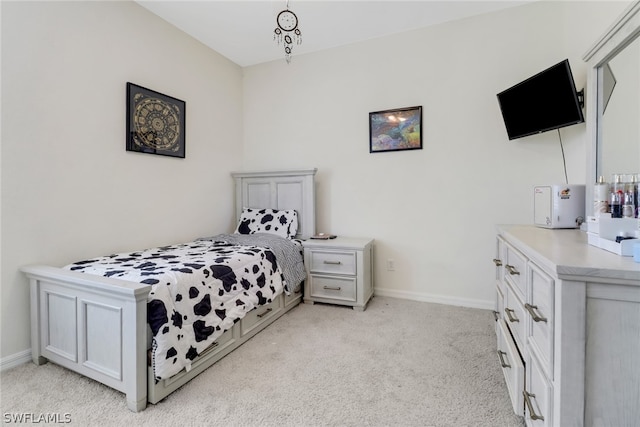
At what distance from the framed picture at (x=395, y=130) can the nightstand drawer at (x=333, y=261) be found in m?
1.16

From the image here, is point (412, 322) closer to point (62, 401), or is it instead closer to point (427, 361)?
point (427, 361)

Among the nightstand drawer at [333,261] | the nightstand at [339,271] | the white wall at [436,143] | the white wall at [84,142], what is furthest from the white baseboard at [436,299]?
the white wall at [84,142]

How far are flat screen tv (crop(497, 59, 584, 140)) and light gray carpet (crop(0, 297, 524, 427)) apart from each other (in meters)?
1.61

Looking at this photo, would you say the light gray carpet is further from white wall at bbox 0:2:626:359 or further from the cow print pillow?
the cow print pillow

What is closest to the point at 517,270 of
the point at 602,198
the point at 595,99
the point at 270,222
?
the point at 602,198

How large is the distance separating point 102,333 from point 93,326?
0.09 metres

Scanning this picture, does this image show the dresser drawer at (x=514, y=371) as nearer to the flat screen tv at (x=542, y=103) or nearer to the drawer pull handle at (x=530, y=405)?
the drawer pull handle at (x=530, y=405)

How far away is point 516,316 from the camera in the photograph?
139cm

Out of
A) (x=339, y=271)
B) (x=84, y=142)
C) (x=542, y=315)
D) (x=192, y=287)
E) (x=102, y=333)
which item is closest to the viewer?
(x=542, y=315)

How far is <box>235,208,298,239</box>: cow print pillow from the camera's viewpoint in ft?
10.3

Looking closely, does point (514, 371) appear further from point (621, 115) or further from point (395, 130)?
point (395, 130)

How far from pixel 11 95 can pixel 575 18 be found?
3.93 meters

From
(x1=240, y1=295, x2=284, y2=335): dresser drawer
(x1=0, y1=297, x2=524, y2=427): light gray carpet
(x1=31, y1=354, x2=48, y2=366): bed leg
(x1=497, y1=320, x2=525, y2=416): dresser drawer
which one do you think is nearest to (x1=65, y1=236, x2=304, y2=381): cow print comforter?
(x1=240, y1=295, x2=284, y2=335): dresser drawer

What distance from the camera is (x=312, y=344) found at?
6.79 feet
